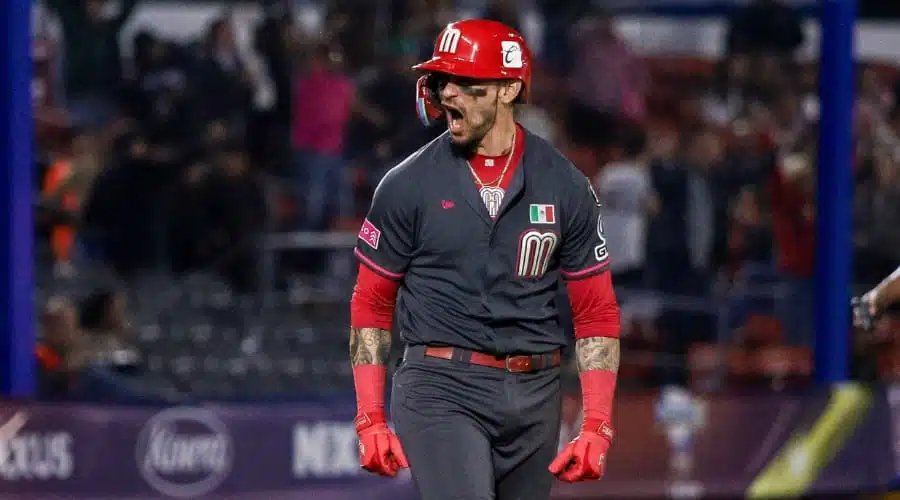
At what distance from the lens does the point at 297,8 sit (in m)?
8.94

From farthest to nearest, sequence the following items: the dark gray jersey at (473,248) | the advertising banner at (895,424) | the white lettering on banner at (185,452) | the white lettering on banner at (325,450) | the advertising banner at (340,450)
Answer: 1. the advertising banner at (895,424)
2. the white lettering on banner at (325,450)
3. the white lettering on banner at (185,452)
4. the advertising banner at (340,450)
5. the dark gray jersey at (473,248)

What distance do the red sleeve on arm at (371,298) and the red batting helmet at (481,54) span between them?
1.91ft

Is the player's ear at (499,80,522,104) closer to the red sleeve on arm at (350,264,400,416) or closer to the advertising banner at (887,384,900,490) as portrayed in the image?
the red sleeve on arm at (350,264,400,416)

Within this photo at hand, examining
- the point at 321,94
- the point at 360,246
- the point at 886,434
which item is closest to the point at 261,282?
the point at 321,94

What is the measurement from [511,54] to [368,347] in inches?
34.9

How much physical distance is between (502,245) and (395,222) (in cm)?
30

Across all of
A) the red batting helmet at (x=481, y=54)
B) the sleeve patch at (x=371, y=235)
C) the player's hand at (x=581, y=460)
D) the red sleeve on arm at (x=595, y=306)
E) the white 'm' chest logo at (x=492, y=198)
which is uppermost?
the red batting helmet at (x=481, y=54)

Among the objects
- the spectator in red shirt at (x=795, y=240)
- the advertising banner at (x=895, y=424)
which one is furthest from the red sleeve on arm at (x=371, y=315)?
the advertising banner at (x=895, y=424)

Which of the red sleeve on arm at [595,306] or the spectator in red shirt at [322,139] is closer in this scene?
the red sleeve on arm at [595,306]

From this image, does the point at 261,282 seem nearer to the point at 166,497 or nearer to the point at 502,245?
the point at 166,497

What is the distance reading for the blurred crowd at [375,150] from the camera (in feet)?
26.8

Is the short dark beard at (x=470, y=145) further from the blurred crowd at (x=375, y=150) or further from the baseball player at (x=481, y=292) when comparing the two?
the blurred crowd at (x=375, y=150)

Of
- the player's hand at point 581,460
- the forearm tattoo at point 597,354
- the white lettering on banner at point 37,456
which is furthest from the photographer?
the white lettering on banner at point 37,456

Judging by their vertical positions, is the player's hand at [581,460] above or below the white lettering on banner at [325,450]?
above
